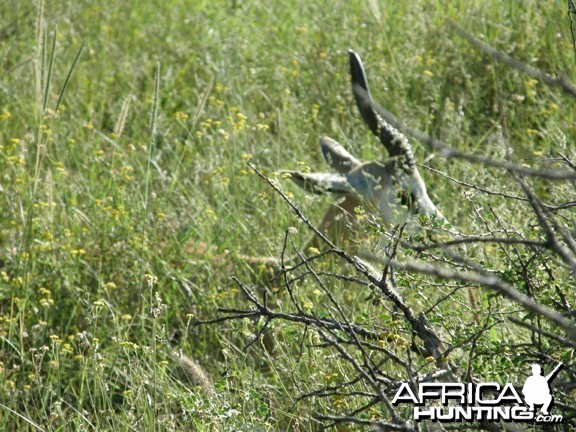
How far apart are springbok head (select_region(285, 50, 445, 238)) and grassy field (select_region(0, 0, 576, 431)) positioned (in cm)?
12

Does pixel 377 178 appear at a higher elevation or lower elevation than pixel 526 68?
lower

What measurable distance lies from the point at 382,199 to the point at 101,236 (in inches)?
47.6

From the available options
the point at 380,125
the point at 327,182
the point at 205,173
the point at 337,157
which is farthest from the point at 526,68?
the point at 205,173

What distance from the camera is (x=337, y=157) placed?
4500 mm

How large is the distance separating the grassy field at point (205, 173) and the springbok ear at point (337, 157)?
14 cm

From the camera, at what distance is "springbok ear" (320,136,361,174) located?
4430 millimetres

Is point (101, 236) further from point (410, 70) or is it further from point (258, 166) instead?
point (410, 70)

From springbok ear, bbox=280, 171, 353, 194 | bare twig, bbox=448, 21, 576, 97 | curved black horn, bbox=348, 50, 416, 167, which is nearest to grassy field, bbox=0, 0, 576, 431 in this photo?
springbok ear, bbox=280, 171, 353, 194

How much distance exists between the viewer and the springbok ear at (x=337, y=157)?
14.5 ft

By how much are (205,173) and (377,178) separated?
33.2 inches

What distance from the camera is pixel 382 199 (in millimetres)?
4277

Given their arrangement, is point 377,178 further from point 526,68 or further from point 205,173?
point 526,68

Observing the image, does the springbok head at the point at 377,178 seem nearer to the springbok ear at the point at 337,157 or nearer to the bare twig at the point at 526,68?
the springbok ear at the point at 337,157

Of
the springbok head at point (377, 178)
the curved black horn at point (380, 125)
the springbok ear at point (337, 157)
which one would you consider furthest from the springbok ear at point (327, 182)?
the curved black horn at point (380, 125)
